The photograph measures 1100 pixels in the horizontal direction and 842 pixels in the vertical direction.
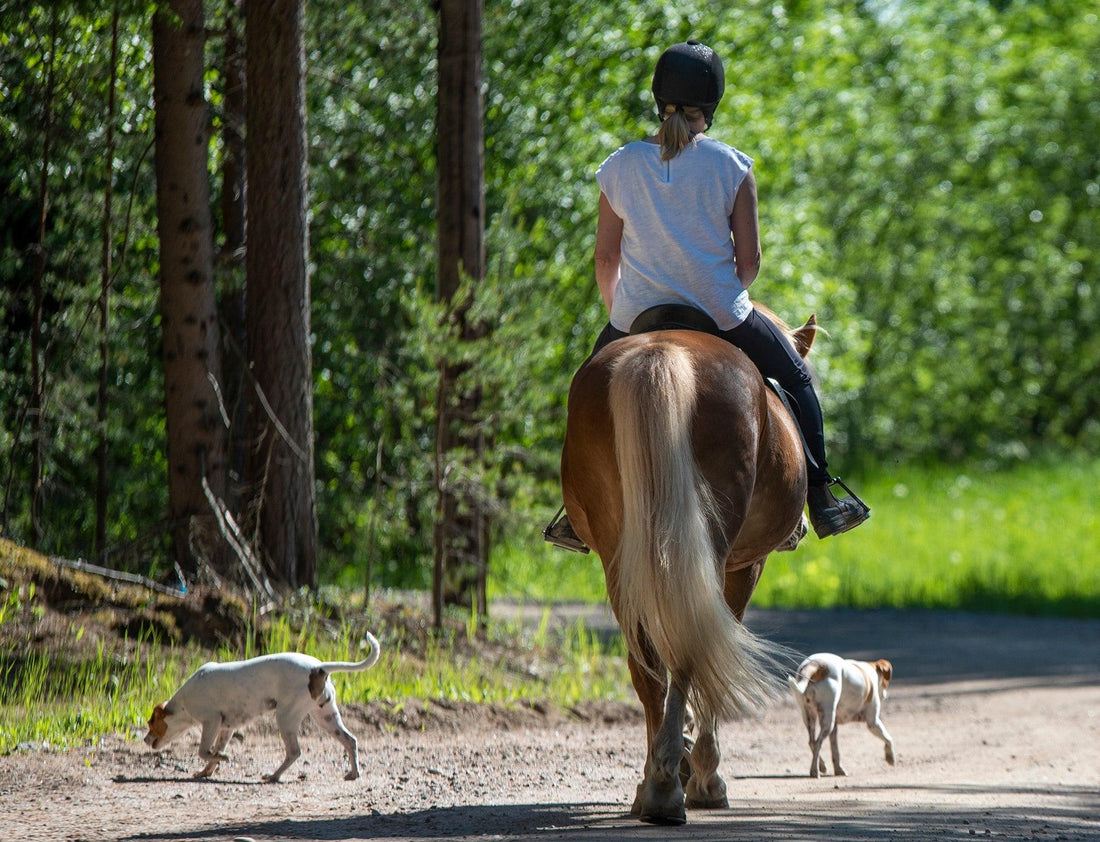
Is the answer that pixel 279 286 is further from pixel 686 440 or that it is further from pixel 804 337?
pixel 686 440

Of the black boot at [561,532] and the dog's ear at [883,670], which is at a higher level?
the black boot at [561,532]

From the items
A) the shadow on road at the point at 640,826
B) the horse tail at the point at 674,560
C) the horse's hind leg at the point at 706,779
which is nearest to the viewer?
the shadow on road at the point at 640,826

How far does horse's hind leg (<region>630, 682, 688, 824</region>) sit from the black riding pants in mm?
1631

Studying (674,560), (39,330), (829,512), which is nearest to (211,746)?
(674,560)

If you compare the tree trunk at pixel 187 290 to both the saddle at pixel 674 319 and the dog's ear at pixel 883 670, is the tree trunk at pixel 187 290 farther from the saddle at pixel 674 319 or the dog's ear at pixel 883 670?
the dog's ear at pixel 883 670

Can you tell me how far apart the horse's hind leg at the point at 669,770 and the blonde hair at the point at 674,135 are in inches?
87.5

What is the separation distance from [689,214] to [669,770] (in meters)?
2.27

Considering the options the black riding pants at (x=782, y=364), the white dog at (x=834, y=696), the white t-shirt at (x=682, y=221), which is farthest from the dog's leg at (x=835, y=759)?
the white t-shirt at (x=682, y=221)

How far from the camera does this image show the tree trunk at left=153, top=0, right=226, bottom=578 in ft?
29.5

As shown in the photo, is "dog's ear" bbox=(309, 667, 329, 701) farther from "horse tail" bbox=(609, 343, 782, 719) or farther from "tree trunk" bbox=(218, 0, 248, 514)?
"tree trunk" bbox=(218, 0, 248, 514)

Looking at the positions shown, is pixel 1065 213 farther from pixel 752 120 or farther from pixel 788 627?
pixel 788 627

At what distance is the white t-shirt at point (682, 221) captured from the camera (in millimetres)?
5836

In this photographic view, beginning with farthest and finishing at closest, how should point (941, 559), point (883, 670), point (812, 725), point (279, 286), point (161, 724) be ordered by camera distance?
point (941, 559) < point (279, 286) < point (883, 670) < point (812, 725) < point (161, 724)

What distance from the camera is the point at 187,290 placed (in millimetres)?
9133
